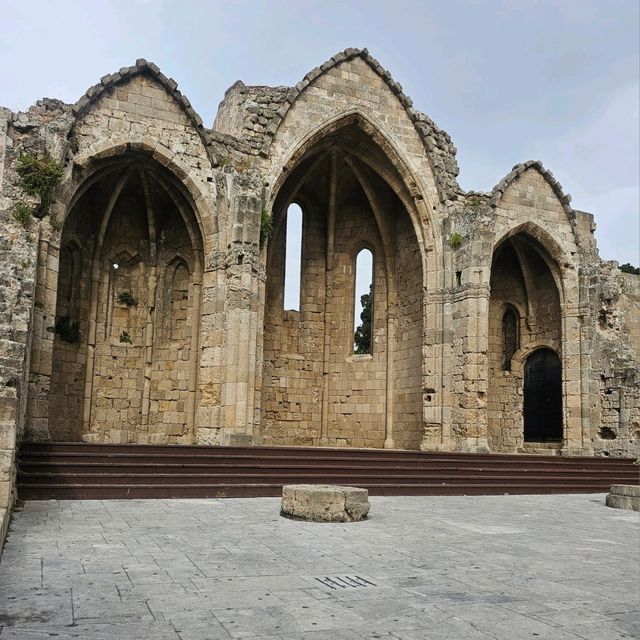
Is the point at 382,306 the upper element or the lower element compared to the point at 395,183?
lower

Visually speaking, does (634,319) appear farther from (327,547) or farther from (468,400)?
(327,547)

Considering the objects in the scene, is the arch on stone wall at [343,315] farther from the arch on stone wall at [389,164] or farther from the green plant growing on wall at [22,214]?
the green plant growing on wall at [22,214]

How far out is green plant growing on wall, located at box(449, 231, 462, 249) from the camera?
17.5m

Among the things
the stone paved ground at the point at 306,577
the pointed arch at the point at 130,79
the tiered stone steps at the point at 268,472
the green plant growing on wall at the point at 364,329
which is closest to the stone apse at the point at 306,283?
the pointed arch at the point at 130,79

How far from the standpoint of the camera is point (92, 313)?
16.9m

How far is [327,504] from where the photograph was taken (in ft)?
26.2

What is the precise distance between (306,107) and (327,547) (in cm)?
1263

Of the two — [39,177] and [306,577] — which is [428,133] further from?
[306,577]

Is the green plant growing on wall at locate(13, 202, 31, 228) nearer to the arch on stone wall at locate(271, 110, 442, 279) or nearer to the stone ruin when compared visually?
the stone ruin

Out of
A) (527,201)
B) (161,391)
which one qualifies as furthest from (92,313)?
(527,201)

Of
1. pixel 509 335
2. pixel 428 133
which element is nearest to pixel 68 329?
pixel 428 133

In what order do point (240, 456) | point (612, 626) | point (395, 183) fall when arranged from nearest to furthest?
point (612, 626), point (240, 456), point (395, 183)

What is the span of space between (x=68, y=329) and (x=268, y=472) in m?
7.28

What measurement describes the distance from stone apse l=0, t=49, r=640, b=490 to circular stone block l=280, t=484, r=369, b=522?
20.5 ft
